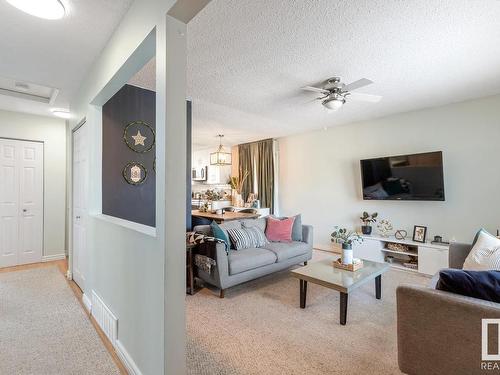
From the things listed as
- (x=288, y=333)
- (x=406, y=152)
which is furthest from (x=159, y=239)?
(x=406, y=152)

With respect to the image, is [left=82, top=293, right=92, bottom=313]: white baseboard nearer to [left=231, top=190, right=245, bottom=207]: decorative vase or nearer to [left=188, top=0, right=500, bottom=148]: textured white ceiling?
[left=188, top=0, right=500, bottom=148]: textured white ceiling

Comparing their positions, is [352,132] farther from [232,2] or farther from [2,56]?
[2,56]

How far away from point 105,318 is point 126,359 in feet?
1.83

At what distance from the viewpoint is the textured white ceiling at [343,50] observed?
1.81 meters

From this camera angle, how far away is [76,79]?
9.61ft

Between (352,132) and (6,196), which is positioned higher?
(352,132)

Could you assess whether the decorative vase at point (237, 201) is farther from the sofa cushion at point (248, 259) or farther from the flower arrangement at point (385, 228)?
the flower arrangement at point (385, 228)

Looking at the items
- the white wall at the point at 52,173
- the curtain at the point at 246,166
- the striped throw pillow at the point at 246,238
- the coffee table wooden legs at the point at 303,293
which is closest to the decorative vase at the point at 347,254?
the coffee table wooden legs at the point at 303,293

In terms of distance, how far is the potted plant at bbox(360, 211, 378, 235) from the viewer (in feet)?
14.8

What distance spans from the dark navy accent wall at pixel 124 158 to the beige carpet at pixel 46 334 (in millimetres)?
1107

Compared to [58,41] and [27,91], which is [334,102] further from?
[27,91]


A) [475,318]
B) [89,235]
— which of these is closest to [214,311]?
[89,235]

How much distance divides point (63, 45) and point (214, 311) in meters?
2.88

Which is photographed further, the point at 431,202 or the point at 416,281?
the point at 431,202
